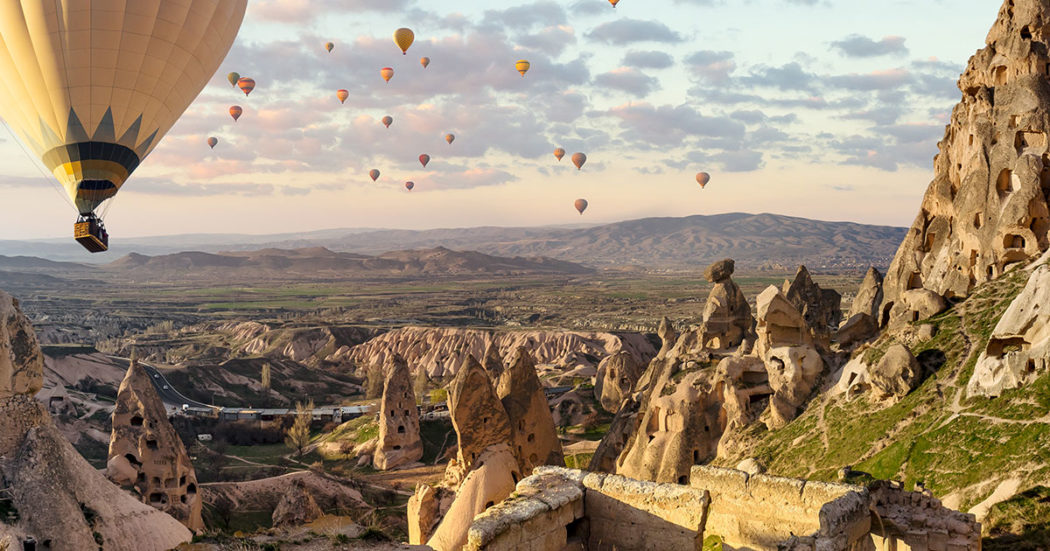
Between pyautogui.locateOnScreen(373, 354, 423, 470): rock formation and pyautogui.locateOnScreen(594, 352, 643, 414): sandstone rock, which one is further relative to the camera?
pyautogui.locateOnScreen(594, 352, 643, 414): sandstone rock

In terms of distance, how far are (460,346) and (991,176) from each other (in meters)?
75.3

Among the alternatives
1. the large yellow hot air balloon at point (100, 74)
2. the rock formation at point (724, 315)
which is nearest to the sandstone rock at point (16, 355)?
Result: the large yellow hot air balloon at point (100, 74)

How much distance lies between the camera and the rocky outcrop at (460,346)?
88.6 m

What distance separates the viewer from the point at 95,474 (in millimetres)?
17500

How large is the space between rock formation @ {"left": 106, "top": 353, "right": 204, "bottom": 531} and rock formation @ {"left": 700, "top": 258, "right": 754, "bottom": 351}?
18.0 m

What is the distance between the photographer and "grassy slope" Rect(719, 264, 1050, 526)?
16.5 m

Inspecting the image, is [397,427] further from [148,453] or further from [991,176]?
[991,176]

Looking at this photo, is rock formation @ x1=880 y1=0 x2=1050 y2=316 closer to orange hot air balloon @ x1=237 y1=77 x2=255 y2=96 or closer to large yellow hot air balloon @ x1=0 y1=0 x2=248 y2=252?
large yellow hot air balloon @ x1=0 y1=0 x2=248 y2=252

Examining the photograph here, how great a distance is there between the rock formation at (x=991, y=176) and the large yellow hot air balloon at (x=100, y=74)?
96.3ft

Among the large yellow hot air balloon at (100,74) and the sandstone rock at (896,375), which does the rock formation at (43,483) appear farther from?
the large yellow hot air balloon at (100,74)

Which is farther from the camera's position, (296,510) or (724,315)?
(724,315)

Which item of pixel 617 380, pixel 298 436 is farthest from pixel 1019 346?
pixel 298 436

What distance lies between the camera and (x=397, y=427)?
4297 cm

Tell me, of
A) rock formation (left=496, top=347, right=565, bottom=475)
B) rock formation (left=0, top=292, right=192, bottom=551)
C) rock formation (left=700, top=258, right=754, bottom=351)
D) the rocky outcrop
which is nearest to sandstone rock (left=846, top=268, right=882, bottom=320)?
rock formation (left=700, top=258, right=754, bottom=351)
